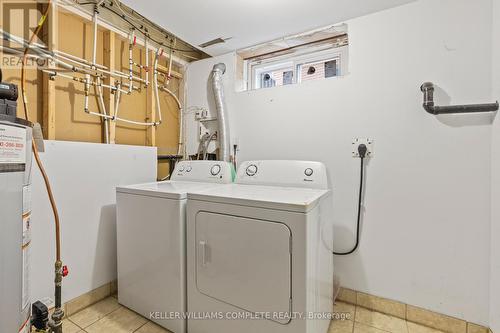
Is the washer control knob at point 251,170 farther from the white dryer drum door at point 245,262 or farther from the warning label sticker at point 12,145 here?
the warning label sticker at point 12,145

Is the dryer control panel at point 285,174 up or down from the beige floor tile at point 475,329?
up

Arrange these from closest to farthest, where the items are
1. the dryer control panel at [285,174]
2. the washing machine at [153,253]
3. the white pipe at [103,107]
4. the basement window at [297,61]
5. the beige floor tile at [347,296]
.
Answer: the washing machine at [153,253] → the dryer control panel at [285,174] → the beige floor tile at [347,296] → the white pipe at [103,107] → the basement window at [297,61]

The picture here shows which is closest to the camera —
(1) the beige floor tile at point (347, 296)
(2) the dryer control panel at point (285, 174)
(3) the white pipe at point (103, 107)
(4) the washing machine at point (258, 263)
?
(4) the washing machine at point (258, 263)

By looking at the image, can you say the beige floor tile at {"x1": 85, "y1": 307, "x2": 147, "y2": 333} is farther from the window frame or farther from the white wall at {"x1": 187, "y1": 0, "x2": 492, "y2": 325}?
the window frame

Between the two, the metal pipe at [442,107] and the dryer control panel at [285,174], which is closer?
the metal pipe at [442,107]

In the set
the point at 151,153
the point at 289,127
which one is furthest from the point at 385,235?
the point at 151,153

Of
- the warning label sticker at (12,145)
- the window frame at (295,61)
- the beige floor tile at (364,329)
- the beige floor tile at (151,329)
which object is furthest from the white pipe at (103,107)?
the beige floor tile at (364,329)

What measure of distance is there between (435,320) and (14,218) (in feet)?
7.53

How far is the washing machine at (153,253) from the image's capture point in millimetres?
1399

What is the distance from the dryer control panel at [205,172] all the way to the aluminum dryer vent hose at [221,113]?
241 mm

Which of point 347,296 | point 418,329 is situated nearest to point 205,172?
point 347,296

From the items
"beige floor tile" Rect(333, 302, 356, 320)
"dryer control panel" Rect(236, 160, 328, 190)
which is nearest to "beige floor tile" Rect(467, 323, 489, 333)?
"beige floor tile" Rect(333, 302, 356, 320)

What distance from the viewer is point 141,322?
1.54 metres

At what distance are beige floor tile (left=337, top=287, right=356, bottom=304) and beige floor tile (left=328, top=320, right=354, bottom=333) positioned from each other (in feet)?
0.63
